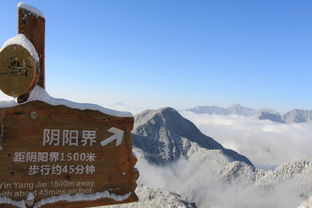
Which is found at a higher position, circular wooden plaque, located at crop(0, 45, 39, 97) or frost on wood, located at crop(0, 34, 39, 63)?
frost on wood, located at crop(0, 34, 39, 63)

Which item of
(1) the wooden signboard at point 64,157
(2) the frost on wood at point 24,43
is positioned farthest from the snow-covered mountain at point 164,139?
Result: (2) the frost on wood at point 24,43

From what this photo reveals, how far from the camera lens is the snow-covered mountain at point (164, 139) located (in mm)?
173750

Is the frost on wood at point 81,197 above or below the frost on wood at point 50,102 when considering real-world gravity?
below

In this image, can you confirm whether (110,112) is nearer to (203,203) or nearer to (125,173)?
(125,173)

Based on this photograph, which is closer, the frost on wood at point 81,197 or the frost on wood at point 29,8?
the frost on wood at point 81,197

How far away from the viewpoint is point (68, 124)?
5.63 metres

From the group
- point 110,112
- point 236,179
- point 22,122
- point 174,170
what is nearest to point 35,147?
point 22,122

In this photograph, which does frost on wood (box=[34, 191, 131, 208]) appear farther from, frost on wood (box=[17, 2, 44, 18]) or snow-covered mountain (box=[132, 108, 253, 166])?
snow-covered mountain (box=[132, 108, 253, 166])

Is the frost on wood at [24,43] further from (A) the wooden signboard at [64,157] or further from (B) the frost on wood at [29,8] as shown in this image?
(A) the wooden signboard at [64,157]

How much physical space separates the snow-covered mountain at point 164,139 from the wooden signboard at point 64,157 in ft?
538

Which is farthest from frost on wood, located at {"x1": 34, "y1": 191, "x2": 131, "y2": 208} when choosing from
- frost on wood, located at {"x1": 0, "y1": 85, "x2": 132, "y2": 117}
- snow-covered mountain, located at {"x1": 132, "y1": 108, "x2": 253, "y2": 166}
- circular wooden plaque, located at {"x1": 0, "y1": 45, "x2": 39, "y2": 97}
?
snow-covered mountain, located at {"x1": 132, "y1": 108, "x2": 253, "y2": 166}

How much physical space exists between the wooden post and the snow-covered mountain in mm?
164274

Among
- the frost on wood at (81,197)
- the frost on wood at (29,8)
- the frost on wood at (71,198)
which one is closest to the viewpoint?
the frost on wood at (71,198)

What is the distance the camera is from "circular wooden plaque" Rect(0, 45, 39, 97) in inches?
206
